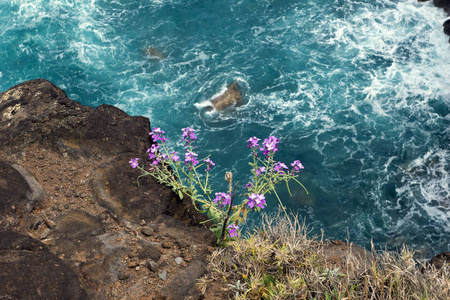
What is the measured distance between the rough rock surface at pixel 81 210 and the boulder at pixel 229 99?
10733mm

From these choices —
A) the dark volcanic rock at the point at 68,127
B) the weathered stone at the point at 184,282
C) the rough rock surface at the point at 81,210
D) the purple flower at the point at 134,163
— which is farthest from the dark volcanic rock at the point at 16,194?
the weathered stone at the point at 184,282

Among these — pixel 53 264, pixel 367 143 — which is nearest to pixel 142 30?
pixel 367 143

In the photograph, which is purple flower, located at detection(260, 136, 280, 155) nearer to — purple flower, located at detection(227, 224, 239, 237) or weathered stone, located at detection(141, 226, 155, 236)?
purple flower, located at detection(227, 224, 239, 237)

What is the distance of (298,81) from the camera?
Result: 71.1ft

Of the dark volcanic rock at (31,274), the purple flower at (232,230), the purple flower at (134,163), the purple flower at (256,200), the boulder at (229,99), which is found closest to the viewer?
the dark volcanic rock at (31,274)

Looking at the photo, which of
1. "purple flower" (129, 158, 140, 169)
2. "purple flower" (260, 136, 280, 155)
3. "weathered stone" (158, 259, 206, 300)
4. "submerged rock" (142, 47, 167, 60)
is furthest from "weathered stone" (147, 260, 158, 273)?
"submerged rock" (142, 47, 167, 60)

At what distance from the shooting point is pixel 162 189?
8805 millimetres

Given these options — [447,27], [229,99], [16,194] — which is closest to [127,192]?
[16,194]

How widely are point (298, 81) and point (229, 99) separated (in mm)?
3853

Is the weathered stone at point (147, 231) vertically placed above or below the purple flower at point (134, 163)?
below

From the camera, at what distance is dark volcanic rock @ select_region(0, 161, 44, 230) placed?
7.43 meters

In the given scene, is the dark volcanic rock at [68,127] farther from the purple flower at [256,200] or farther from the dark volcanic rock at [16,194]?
the purple flower at [256,200]

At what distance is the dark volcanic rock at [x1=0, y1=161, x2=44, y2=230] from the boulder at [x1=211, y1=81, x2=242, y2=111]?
1296 centimetres

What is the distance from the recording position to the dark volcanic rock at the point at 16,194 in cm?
743
